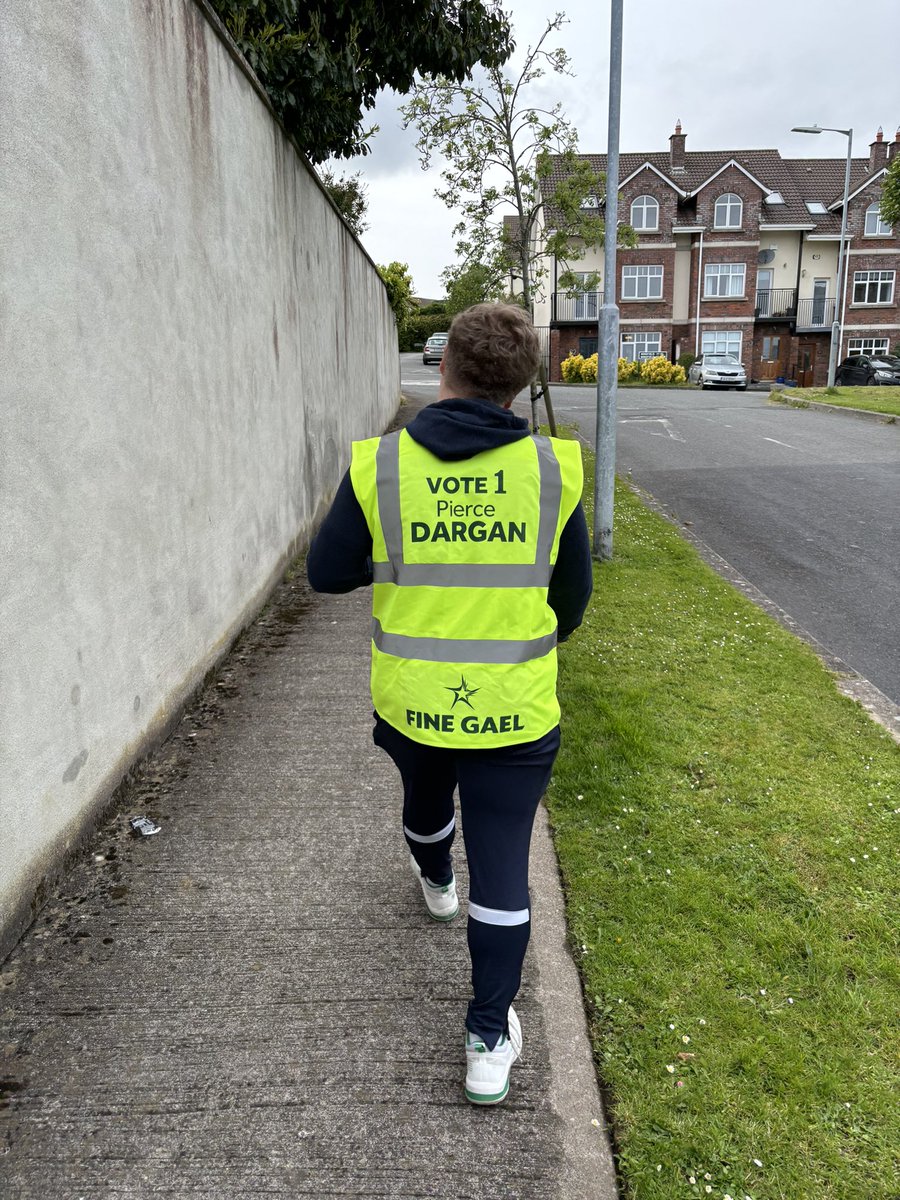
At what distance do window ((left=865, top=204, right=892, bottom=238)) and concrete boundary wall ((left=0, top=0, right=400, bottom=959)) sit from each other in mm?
46176

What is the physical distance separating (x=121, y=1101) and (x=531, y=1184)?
1017 millimetres

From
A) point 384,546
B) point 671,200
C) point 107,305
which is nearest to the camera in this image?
point 384,546

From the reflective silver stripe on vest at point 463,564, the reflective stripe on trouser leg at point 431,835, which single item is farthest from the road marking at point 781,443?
the reflective silver stripe on vest at point 463,564

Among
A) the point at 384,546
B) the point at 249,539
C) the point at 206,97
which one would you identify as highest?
the point at 206,97

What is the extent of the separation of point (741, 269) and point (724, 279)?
868 mm

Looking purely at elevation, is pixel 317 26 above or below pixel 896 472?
above

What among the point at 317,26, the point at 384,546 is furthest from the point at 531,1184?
the point at 317,26

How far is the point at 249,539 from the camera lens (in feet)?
18.6

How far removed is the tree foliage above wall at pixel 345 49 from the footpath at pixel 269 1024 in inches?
196

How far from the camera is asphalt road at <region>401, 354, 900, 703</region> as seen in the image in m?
6.88

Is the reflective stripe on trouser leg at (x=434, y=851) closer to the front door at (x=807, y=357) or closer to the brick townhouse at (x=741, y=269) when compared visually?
the brick townhouse at (x=741, y=269)

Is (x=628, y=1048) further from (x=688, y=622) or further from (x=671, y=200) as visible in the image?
(x=671, y=200)

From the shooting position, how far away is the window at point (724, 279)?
43.6 meters

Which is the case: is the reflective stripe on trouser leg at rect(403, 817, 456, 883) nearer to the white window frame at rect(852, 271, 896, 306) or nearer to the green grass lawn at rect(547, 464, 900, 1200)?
the green grass lawn at rect(547, 464, 900, 1200)
